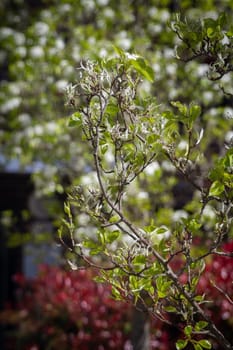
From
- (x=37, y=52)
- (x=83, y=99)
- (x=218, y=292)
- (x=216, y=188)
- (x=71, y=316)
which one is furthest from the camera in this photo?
(x=37, y=52)

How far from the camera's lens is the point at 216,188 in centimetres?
240

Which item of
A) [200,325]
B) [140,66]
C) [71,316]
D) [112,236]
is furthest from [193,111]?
[71,316]

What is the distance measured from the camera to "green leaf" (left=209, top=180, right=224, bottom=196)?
2394 millimetres

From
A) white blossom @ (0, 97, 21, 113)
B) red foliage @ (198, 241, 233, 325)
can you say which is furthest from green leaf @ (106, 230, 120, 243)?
white blossom @ (0, 97, 21, 113)

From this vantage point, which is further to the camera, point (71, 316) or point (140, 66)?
point (71, 316)

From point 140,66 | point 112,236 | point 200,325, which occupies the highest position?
point 140,66

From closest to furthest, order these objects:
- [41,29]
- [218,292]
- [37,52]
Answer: [218,292] → [37,52] → [41,29]

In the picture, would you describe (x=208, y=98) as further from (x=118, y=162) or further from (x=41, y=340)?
(x=118, y=162)

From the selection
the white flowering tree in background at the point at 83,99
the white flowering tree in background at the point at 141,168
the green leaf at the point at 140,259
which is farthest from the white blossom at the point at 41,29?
the green leaf at the point at 140,259

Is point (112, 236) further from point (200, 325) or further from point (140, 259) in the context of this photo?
point (200, 325)

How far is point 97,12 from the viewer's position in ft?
24.8

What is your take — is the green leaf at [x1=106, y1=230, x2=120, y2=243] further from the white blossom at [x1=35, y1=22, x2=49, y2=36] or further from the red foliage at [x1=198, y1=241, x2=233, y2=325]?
the white blossom at [x1=35, y1=22, x2=49, y2=36]

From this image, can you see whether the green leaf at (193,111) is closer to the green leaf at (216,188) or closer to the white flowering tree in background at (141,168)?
the white flowering tree in background at (141,168)

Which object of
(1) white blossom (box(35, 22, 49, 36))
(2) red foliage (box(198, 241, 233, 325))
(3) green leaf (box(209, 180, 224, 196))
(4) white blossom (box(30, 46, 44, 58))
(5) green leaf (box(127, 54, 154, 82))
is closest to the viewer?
(3) green leaf (box(209, 180, 224, 196))
